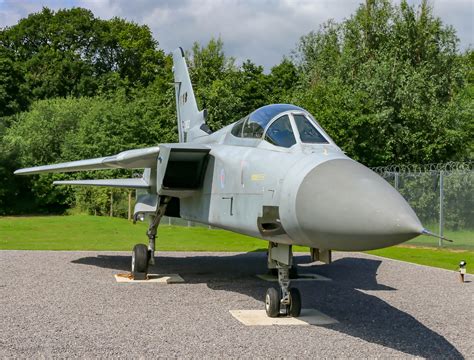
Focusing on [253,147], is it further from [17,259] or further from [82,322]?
[17,259]

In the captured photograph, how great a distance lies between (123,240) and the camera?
18969 millimetres

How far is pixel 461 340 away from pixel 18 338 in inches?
198

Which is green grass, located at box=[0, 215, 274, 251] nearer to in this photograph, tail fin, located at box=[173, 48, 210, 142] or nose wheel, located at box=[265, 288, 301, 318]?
tail fin, located at box=[173, 48, 210, 142]

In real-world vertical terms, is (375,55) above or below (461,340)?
above

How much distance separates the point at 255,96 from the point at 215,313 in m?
35.3

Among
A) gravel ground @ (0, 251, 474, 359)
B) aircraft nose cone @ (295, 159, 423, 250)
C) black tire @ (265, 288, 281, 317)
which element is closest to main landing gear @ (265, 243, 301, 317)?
black tire @ (265, 288, 281, 317)

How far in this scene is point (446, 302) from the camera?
9.09 metres

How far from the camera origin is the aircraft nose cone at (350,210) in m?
4.94

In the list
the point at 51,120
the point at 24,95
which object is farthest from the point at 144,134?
the point at 24,95

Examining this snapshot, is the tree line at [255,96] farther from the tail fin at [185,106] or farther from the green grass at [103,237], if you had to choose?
the tail fin at [185,106]

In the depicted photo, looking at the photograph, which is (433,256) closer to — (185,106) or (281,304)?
(185,106)

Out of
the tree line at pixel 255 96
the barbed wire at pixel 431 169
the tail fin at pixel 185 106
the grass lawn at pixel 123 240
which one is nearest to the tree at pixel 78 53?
the tree line at pixel 255 96

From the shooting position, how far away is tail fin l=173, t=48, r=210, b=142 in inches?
526

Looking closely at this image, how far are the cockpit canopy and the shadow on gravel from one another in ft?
7.90
